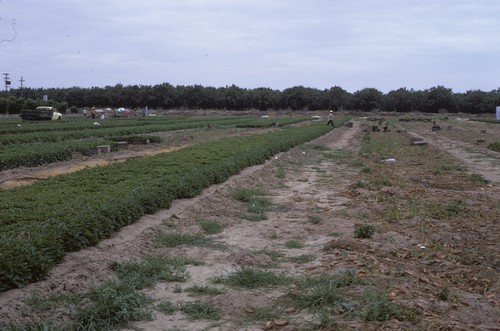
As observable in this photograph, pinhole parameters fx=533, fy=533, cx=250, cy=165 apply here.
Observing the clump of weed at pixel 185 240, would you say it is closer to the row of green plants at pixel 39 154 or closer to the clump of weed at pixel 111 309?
the clump of weed at pixel 111 309

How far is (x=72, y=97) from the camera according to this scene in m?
109

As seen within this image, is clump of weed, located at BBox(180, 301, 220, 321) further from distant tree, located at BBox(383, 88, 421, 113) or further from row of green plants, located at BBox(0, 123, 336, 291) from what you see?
distant tree, located at BBox(383, 88, 421, 113)

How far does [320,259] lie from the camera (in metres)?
7.89

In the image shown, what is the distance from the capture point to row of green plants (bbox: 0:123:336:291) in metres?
6.17

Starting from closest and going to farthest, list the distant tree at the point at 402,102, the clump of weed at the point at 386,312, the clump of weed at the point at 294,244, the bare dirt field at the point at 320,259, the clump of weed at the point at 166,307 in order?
the clump of weed at the point at 386,312 → the bare dirt field at the point at 320,259 → the clump of weed at the point at 166,307 → the clump of weed at the point at 294,244 → the distant tree at the point at 402,102

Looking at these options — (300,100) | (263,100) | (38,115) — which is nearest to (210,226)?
(38,115)

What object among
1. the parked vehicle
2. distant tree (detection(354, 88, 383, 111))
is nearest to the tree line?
distant tree (detection(354, 88, 383, 111))

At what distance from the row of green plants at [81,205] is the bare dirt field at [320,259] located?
0.21 m

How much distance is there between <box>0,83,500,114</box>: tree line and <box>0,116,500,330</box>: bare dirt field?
315 feet

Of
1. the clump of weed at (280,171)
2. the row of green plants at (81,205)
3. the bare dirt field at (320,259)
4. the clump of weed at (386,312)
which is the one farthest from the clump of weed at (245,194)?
the clump of weed at (386,312)

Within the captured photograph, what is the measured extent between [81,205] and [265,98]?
353 feet

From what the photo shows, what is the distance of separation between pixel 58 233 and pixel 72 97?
10878 centimetres

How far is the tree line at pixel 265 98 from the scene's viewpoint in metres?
107

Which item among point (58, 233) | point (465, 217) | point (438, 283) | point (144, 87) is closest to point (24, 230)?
point (58, 233)
